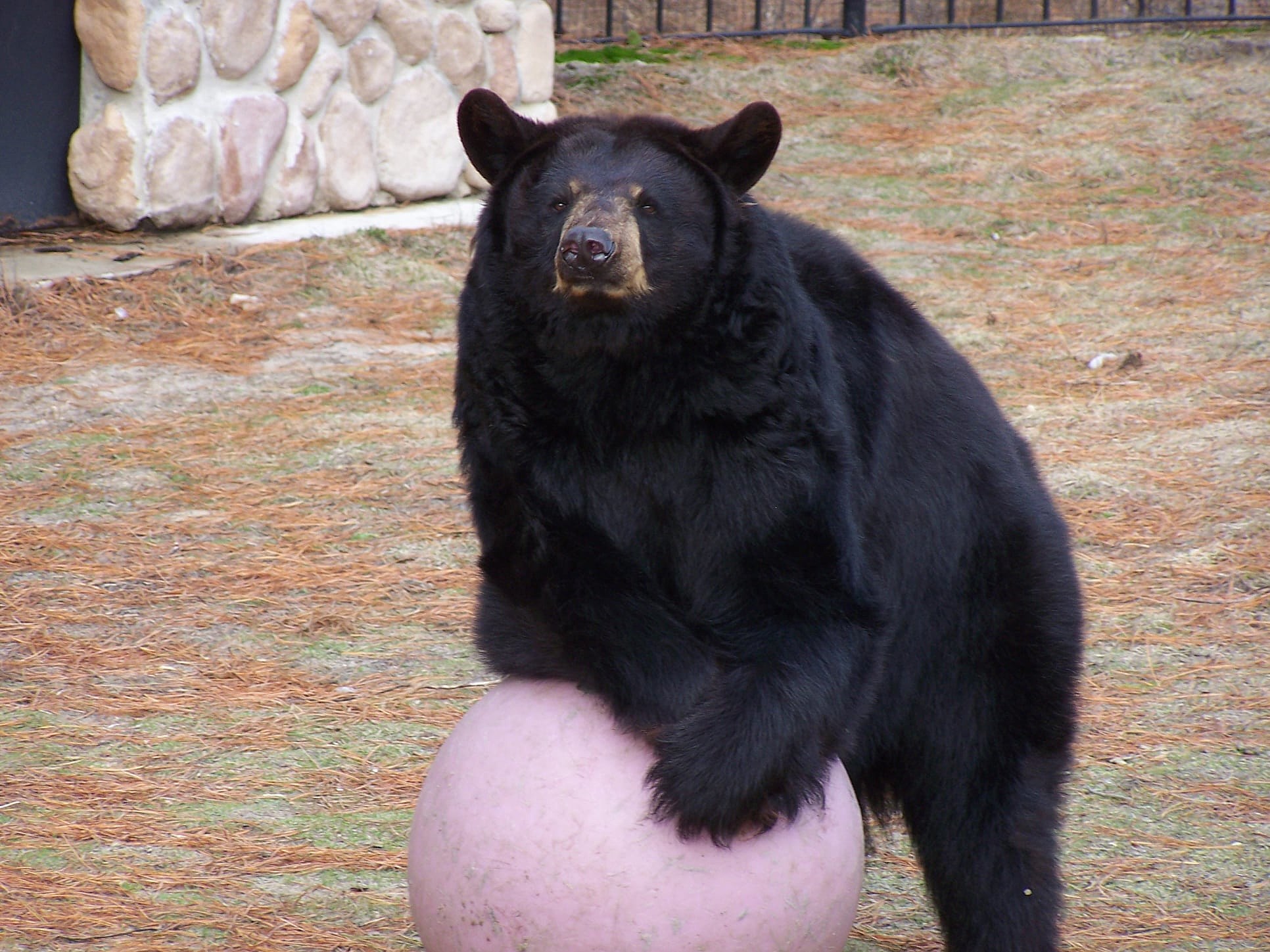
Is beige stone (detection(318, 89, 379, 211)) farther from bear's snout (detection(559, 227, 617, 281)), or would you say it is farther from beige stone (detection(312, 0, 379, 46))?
bear's snout (detection(559, 227, 617, 281))

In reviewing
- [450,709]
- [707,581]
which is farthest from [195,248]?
[707,581]

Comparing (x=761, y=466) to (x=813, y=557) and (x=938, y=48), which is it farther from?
(x=938, y=48)

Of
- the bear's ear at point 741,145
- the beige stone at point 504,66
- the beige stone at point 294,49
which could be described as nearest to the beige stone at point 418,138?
the beige stone at point 504,66

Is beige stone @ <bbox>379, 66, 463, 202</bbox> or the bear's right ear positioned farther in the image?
beige stone @ <bbox>379, 66, 463, 202</bbox>

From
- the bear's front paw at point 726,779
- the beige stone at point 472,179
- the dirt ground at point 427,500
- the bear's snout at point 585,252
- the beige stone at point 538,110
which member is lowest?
the dirt ground at point 427,500

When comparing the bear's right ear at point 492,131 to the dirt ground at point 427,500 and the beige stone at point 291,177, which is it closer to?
the dirt ground at point 427,500

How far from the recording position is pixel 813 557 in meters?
2.82

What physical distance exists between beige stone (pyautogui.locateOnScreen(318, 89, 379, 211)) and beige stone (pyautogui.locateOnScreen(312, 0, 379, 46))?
0.33m

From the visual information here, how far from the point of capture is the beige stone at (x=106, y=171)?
7582 millimetres

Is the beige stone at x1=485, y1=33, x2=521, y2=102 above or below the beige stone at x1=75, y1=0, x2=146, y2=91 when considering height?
below

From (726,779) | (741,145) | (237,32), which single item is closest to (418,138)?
(237,32)

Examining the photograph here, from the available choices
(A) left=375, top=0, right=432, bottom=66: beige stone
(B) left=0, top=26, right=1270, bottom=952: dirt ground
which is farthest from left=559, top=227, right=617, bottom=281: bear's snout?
(A) left=375, top=0, right=432, bottom=66: beige stone

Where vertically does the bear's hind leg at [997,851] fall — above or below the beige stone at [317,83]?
below

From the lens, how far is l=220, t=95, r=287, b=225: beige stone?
26.1ft
